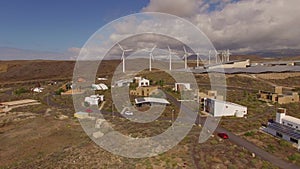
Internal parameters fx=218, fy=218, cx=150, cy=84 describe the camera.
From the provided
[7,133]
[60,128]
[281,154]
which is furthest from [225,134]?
[7,133]

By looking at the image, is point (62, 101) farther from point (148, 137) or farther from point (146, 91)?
point (148, 137)

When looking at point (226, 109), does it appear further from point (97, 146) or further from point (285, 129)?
point (97, 146)

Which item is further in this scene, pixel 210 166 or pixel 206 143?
pixel 206 143

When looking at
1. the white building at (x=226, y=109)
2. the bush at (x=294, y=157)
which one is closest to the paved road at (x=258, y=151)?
the bush at (x=294, y=157)

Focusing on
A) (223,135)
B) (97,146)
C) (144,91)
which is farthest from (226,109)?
(144,91)

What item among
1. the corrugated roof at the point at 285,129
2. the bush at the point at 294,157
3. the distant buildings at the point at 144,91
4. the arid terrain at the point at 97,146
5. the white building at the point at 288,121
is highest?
the distant buildings at the point at 144,91

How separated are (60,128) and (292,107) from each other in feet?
165

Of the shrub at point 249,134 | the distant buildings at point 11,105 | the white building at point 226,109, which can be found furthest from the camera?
the distant buildings at point 11,105

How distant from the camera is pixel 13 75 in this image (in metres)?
159

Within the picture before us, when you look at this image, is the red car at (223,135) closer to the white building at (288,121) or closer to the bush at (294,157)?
the bush at (294,157)

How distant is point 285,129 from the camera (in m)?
31.7

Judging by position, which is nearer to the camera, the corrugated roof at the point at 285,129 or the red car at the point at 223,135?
the corrugated roof at the point at 285,129

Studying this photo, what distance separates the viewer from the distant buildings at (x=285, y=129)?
29506mm

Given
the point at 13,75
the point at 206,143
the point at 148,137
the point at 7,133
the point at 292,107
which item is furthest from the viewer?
the point at 13,75
